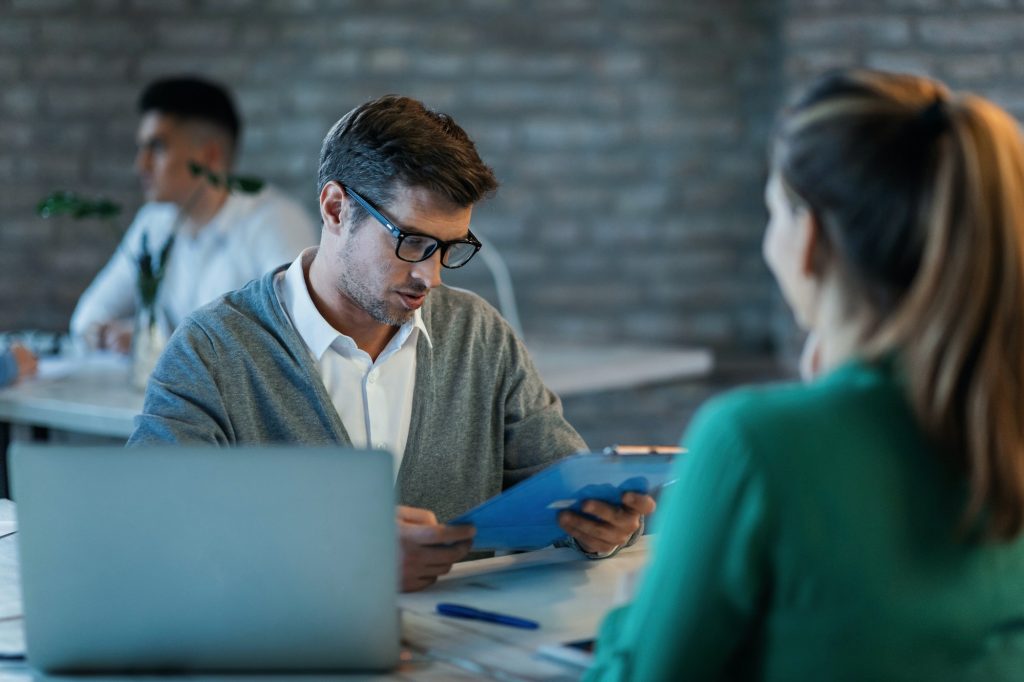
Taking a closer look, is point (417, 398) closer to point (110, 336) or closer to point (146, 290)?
point (146, 290)

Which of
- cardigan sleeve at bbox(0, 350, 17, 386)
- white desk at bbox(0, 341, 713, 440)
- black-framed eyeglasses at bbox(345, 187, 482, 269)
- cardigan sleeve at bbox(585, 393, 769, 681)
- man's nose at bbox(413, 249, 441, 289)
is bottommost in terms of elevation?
white desk at bbox(0, 341, 713, 440)

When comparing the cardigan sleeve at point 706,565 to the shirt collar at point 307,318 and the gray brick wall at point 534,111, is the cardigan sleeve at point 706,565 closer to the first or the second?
the shirt collar at point 307,318

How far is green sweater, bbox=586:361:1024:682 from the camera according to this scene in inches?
38.3

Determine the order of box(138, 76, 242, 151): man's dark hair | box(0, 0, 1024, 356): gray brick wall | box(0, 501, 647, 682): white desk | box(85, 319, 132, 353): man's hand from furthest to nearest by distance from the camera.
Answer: box(0, 0, 1024, 356): gray brick wall, box(138, 76, 242, 151): man's dark hair, box(85, 319, 132, 353): man's hand, box(0, 501, 647, 682): white desk

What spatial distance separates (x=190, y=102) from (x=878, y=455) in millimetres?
3199

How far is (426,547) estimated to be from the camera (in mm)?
1471

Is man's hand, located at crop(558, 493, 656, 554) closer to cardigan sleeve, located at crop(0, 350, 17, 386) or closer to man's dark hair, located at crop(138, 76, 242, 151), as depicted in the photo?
cardigan sleeve, located at crop(0, 350, 17, 386)

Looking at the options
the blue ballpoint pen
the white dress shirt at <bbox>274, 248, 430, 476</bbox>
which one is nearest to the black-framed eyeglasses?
the white dress shirt at <bbox>274, 248, 430, 476</bbox>

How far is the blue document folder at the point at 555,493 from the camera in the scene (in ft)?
4.48

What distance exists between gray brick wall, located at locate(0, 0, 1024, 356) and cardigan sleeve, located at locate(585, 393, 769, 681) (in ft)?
11.8

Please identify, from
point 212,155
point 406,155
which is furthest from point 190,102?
point 406,155

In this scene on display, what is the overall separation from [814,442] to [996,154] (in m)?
0.26

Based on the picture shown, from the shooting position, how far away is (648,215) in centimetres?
461

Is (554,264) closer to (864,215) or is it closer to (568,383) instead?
(568,383)
